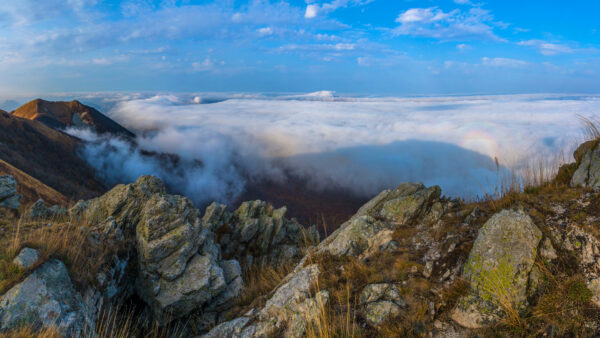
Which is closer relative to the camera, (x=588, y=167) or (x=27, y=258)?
(x=27, y=258)

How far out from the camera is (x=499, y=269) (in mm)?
5523

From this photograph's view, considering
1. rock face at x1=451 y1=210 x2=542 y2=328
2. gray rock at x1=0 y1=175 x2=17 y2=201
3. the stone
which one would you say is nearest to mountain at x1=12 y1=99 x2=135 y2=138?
gray rock at x1=0 y1=175 x2=17 y2=201

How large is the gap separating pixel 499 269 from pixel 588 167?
4752 mm

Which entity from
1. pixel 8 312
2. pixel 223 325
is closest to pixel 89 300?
pixel 8 312

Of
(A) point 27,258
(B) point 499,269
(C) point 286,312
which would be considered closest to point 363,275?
(C) point 286,312

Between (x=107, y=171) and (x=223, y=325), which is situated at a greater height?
(x=223, y=325)

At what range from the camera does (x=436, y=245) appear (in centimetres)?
720

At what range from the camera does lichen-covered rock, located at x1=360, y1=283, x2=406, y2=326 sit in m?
5.78

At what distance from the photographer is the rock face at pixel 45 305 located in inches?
241

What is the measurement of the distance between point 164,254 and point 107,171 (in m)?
154

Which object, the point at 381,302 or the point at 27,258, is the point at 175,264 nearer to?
the point at 27,258

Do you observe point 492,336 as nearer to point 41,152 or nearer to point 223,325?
point 223,325

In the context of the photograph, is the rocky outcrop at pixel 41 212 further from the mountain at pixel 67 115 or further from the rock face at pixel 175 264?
the mountain at pixel 67 115

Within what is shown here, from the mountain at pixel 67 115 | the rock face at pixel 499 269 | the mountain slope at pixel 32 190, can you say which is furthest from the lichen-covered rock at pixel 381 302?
the mountain at pixel 67 115
